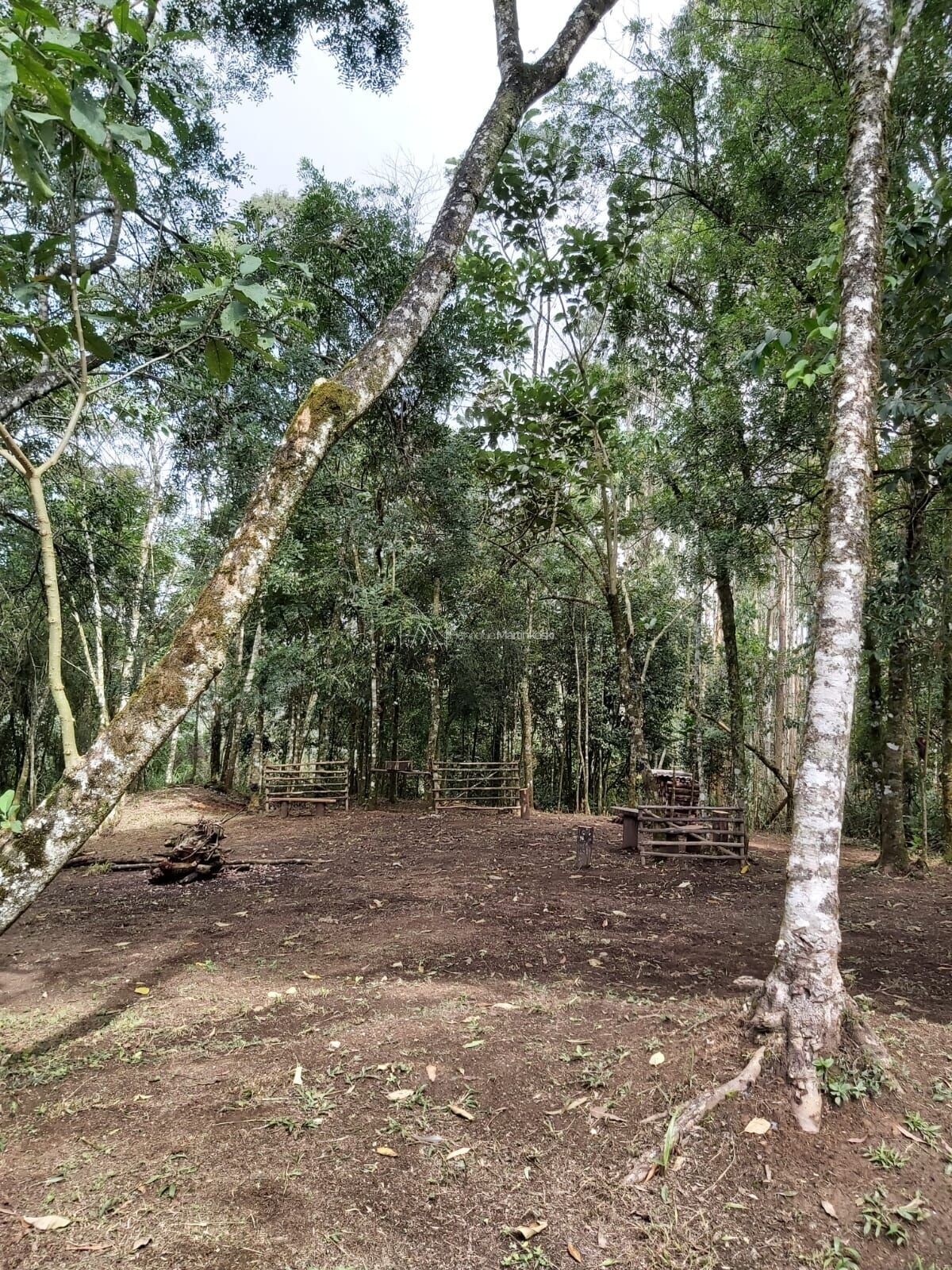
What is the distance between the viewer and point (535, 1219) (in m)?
1.86

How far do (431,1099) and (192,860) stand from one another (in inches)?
Answer: 188

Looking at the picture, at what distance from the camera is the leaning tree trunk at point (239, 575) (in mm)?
2006

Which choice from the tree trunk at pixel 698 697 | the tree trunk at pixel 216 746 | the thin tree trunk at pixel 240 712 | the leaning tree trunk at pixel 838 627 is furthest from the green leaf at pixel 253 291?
the tree trunk at pixel 216 746

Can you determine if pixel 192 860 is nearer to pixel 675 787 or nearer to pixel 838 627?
pixel 838 627

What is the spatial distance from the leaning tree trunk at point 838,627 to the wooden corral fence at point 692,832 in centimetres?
514

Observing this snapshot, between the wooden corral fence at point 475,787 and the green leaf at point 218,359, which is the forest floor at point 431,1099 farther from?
the wooden corral fence at point 475,787

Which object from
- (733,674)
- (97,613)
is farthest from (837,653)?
(97,613)

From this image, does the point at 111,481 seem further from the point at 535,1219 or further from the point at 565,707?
the point at 565,707

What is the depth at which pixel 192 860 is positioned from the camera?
249 inches

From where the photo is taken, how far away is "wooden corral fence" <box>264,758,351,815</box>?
11.4 m

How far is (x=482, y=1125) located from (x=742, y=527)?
7729 mm

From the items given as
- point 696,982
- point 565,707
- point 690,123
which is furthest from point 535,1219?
point 565,707

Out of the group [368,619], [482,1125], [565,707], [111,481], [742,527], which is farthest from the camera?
[565,707]

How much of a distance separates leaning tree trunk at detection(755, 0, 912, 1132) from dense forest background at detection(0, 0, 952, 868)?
1.23ft
